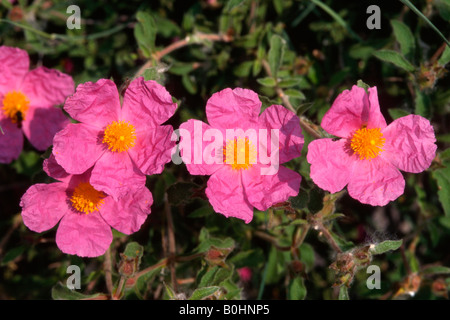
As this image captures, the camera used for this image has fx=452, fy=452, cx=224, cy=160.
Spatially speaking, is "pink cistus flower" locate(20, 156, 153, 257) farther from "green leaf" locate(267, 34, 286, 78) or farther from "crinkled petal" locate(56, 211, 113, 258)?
"green leaf" locate(267, 34, 286, 78)

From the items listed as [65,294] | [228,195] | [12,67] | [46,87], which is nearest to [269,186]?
[228,195]

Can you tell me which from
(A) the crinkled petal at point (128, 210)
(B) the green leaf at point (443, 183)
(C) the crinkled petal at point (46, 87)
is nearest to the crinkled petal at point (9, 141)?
(C) the crinkled petal at point (46, 87)

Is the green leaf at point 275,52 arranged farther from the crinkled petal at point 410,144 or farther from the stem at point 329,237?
the stem at point 329,237

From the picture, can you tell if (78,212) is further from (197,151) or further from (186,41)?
(186,41)

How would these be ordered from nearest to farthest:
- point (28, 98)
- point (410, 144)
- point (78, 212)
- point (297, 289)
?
point (410, 144) < point (78, 212) < point (297, 289) < point (28, 98)
